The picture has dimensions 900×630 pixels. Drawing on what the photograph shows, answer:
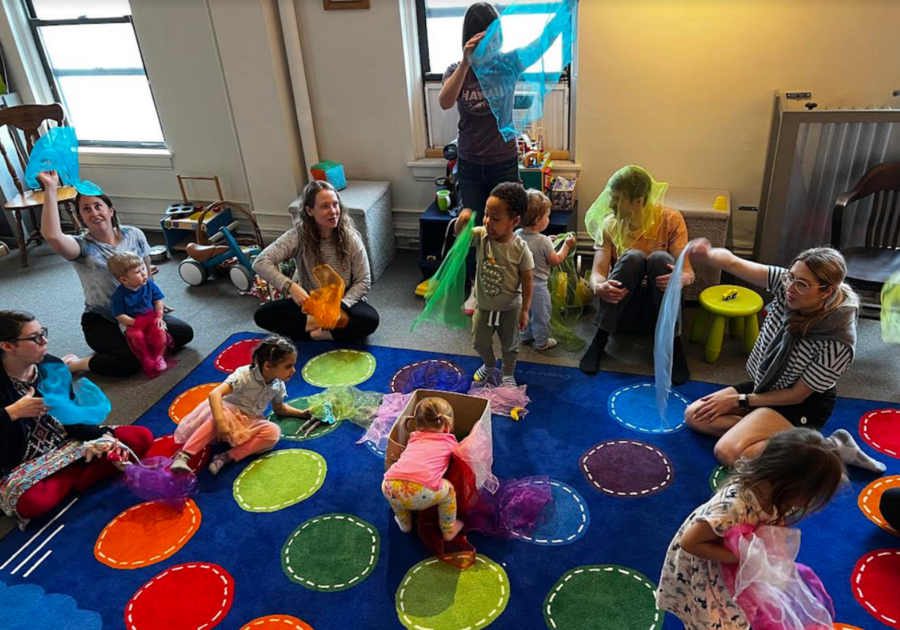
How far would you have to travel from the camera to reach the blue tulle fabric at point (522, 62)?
10.4 feet

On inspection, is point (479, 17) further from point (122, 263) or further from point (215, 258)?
point (215, 258)

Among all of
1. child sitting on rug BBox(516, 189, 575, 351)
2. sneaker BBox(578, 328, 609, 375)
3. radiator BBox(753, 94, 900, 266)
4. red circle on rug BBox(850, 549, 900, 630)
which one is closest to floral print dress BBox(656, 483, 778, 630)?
red circle on rug BBox(850, 549, 900, 630)

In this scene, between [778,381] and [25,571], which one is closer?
[25,571]

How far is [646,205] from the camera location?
319 centimetres

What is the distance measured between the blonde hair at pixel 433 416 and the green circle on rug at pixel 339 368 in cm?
100

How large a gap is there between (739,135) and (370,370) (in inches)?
101

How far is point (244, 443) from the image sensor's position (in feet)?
9.16

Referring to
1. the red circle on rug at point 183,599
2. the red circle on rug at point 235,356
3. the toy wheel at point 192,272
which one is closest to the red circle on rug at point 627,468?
the red circle on rug at point 183,599

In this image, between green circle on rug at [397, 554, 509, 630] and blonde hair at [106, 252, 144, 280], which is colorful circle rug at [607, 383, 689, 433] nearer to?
green circle on rug at [397, 554, 509, 630]

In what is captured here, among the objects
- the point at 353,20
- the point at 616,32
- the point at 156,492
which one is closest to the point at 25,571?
the point at 156,492

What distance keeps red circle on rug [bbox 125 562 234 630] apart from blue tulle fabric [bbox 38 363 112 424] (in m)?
0.75

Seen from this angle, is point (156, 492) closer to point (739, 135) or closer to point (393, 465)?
point (393, 465)

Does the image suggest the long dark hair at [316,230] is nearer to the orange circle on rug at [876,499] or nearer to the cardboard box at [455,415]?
the cardboard box at [455,415]

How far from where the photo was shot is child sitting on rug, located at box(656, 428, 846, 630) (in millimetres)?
1443
